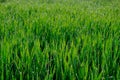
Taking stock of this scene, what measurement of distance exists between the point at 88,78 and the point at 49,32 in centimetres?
123

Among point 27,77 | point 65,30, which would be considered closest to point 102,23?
point 65,30

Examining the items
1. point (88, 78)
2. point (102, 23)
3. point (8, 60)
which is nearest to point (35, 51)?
point (8, 60)

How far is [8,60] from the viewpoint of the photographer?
63.2 inches

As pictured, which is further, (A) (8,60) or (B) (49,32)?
(B) (49,32)

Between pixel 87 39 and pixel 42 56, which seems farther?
pixel 87 39

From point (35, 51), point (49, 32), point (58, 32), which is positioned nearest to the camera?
point (35, 51)

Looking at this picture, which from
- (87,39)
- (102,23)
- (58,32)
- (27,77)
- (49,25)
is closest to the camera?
(27,77)

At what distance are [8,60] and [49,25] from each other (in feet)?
4.26

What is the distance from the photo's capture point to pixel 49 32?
103 inches

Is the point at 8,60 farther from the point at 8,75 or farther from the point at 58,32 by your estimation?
the point at 58,32

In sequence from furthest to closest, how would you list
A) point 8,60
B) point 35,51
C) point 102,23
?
1. point 102,23
2. point 35,51
3. point 8,60

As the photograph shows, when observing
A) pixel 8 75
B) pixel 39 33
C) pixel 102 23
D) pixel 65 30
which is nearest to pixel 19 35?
pixel 39 33

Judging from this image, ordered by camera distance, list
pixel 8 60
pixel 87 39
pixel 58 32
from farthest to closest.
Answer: pixel 58 32 < pixel 87 39 < pixel 8 60

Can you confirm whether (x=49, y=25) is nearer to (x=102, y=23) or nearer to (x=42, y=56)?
(x=102, y=23)
